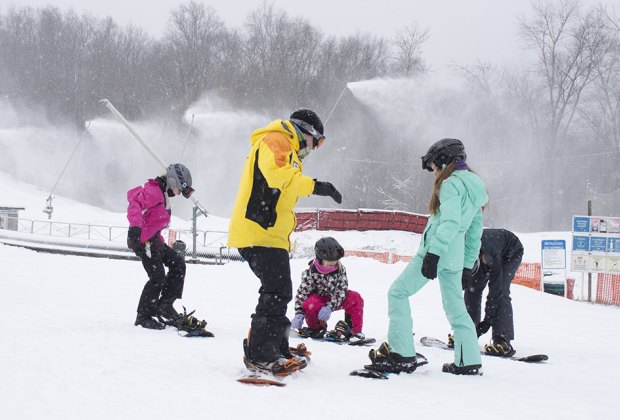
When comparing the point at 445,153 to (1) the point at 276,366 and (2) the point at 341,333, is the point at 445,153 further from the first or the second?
(2) the point at 341,333

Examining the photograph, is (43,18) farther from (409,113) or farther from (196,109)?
(409,113)

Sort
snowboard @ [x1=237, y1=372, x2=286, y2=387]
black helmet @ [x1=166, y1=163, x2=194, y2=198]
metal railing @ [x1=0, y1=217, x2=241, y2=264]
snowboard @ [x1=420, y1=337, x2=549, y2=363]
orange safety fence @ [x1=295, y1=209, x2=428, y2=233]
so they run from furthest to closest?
orange safety fence @ [x1=295, y1=209, x2=428, y2=233] < metal railing @ [x1=0, y1=217, x2=241, y2=264] < black helmet @ [x1=166, y1=163, x2=194, y2=198] < snowboard @ [x1=420, y1=337, x2=549, y2=363] < snowboard @ [x1=237, y1=372, x2=286, y2=387]

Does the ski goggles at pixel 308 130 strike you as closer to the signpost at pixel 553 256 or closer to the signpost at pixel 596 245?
the signpost at pixel 553 256

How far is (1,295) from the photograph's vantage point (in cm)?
792

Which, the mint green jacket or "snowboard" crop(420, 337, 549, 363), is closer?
the mint green jacket

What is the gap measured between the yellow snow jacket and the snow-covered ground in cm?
95

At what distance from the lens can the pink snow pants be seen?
6.18 meters

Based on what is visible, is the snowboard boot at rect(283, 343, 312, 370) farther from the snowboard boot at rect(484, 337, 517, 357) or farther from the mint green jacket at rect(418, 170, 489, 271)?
the snowboard boot at rect(484, 337, 517, 357)

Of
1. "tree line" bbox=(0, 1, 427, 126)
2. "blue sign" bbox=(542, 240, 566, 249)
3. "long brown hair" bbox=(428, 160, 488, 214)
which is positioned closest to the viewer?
"long brown hair" bbox=(428, 160, 488, 214)

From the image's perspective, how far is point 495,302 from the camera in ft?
19.9

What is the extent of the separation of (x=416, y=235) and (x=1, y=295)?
75.3ft

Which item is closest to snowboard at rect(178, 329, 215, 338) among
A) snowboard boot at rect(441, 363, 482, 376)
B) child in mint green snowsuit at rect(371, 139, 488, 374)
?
child in mint green snowsuit at rect(371, 139, 488, 374)

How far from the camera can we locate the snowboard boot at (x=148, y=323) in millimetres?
5938

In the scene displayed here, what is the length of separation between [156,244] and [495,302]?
11.6ft
